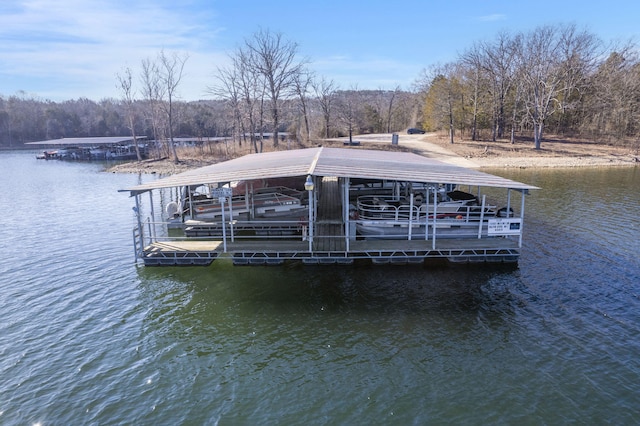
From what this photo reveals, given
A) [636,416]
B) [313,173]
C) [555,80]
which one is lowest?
[636,416]

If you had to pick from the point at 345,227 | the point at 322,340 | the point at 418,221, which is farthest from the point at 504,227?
the point at 322,340

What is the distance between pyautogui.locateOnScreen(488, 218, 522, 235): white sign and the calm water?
159 centimetres

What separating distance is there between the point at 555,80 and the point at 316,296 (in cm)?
5018

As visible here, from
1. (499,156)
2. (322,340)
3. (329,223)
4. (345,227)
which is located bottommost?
(322,340)

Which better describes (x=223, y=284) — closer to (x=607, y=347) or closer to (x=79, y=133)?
(x=607, y=347)

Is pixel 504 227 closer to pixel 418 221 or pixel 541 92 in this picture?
pixel 418 221

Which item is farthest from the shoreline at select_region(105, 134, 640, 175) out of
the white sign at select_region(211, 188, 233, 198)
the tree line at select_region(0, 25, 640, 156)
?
the white sign at select_region(211, 188, 233, 198)

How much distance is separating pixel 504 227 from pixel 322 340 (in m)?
8.22

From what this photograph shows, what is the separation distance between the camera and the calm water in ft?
27.7

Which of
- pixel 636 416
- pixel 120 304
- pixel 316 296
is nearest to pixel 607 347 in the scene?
pixel 636 416

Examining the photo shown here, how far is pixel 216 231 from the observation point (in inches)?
719

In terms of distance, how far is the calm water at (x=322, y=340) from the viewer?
845 cm

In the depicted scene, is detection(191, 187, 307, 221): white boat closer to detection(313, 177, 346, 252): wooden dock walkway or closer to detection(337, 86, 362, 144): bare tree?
detection(313, 177, 346, 252): wooden dock walkway

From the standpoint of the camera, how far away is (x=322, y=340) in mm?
10852
